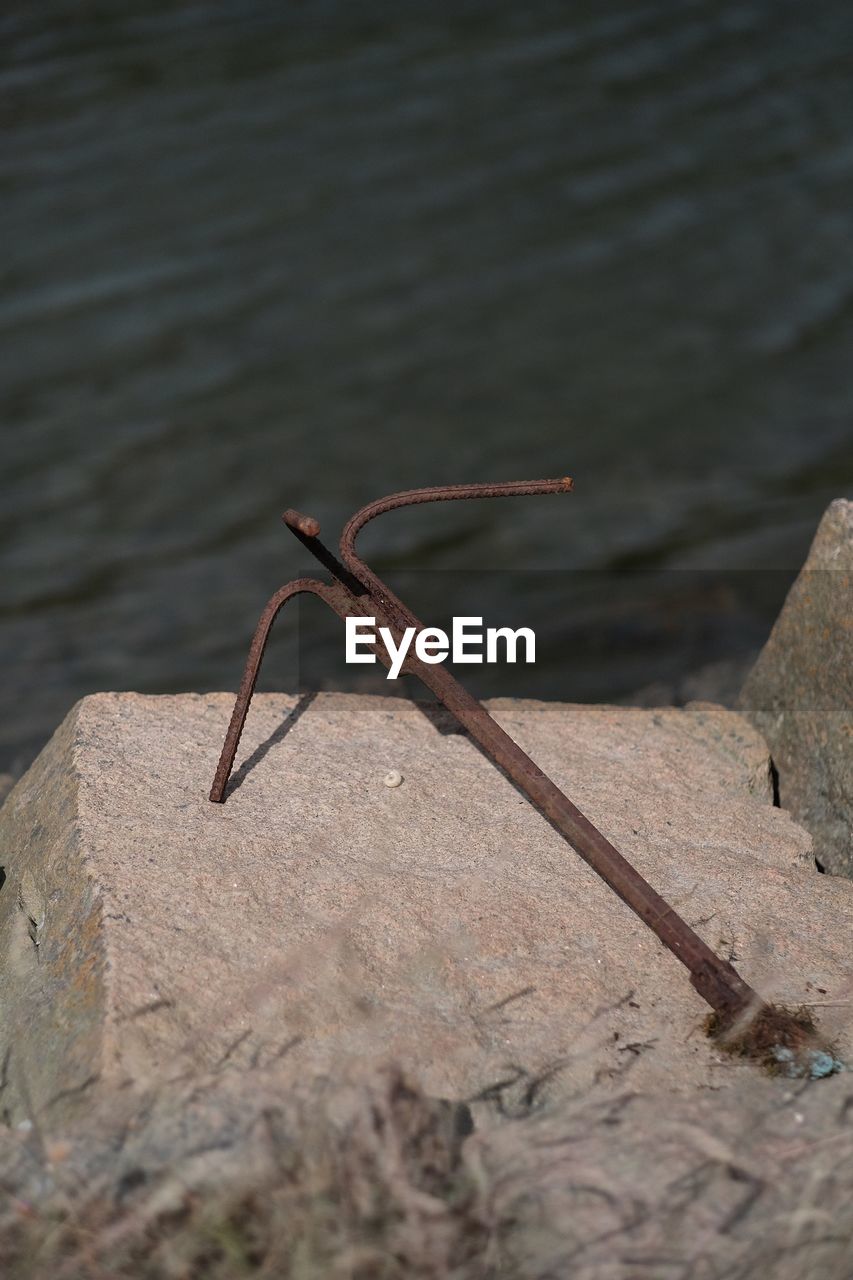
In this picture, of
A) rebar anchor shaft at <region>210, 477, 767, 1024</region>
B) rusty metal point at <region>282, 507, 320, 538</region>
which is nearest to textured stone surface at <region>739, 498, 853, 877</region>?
rebar anchor shaft at <region>210, 477, 767, 1024</region>

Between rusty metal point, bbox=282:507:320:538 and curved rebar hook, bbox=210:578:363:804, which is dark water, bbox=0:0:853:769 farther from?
rusty metal point, bbox=282:507:320:538

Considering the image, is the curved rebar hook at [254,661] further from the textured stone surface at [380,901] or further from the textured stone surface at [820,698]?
the textured stone surface at [820,698]

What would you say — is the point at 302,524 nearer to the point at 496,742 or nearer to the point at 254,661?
the point at 254,661

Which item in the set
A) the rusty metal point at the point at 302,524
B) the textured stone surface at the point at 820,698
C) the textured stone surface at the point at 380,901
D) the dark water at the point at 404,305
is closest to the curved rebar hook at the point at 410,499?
the rusty metal point at the point at 302,524

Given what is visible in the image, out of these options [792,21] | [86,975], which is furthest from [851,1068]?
[792,21]

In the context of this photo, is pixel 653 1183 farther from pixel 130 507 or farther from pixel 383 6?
pixel 383 6
